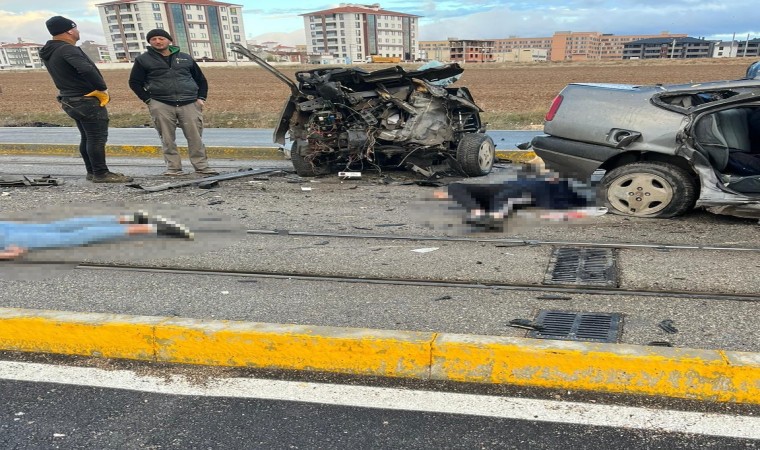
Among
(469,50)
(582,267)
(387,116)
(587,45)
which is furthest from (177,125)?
(587,45)

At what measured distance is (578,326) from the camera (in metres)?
2.96

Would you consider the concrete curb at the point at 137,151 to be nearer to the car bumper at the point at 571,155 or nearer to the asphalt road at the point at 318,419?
the car bumper at the point at 571,155

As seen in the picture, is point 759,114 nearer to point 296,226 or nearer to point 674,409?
point 674,409

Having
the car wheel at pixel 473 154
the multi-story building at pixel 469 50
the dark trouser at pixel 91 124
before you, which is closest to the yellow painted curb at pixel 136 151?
the dark trouser at pixel 91 124

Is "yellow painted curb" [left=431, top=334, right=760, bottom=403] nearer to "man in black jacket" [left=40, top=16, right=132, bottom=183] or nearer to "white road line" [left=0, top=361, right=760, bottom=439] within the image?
"white road line" [left=0, top=361, right=760, bottom=439]

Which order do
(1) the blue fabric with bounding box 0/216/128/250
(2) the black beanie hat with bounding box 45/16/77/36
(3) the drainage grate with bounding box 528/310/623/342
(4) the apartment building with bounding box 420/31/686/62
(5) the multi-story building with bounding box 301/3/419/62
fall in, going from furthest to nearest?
(4) the apartment building with bounding box 420/31/686/62
(5) the multi-story building with bounding box 301/3/419/62
(2) the black beanie hat with bounding box 45/16/77/36
(1) the blue fabric with bounding box 0/216/128/250
(3) the drainage grate with bounding box 528/310/623/342

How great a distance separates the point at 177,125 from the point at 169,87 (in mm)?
618

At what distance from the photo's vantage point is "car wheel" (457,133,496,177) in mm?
7105

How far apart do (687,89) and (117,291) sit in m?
5.16

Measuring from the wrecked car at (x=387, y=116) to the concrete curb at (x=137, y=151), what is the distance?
7.89 feet

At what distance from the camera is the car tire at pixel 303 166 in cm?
748

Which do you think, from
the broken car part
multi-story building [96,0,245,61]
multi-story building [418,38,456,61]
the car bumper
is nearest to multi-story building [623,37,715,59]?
multi-story building [418,38,456,61]

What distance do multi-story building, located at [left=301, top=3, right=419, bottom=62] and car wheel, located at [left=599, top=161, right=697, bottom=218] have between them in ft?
432

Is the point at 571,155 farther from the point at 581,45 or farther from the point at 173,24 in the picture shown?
the point at 581,45
